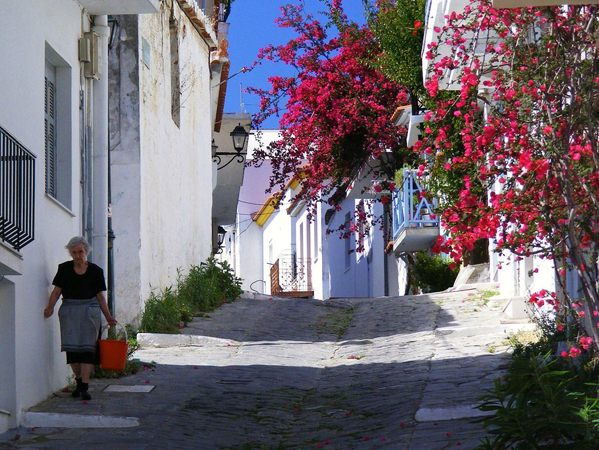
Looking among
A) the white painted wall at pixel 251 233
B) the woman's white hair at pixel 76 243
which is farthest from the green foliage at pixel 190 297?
the white painted wall at pixel 251 233

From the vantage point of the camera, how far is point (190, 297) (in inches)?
655

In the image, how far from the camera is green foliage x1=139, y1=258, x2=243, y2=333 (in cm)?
1408

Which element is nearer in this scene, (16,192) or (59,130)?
(16,192)

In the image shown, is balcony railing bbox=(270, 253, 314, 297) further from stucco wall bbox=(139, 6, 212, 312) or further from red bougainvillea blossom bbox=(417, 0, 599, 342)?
red bougainvillea blossom bbox=(417, 0, 599, 342)

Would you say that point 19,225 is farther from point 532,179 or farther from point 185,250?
point 185,250

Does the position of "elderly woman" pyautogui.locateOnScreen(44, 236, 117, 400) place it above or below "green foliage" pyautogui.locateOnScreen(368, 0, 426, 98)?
below

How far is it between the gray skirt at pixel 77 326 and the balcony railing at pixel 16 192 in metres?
1.07

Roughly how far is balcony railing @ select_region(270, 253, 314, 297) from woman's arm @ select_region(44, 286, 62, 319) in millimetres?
24081

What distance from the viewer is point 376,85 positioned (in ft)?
76.0

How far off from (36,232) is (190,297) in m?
7.49

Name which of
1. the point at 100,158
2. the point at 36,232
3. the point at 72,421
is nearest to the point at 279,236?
the point at 100,158

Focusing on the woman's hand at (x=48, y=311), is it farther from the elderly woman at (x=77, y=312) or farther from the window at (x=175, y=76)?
the window at (x=175, y=76)

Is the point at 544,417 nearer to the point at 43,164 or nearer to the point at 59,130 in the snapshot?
the point at 43,164

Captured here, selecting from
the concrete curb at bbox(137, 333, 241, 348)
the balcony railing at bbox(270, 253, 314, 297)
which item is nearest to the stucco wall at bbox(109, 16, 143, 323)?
the concrete curb at bbox(137, 333, 241, 348)
